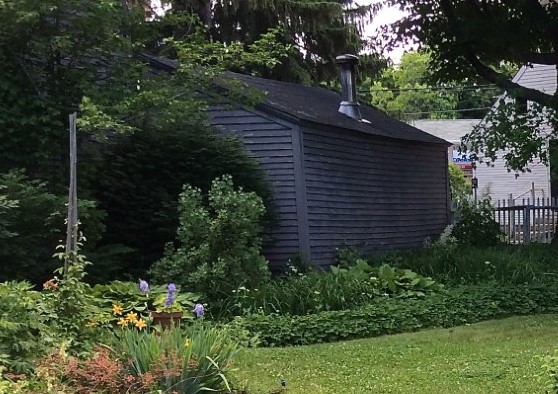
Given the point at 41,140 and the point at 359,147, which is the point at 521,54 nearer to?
the point at 359,147

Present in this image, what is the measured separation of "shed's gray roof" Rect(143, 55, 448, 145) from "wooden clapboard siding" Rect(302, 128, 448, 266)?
21 centimetres

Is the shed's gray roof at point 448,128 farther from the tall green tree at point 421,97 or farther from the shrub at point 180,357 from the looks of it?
the shrub at point 180,357

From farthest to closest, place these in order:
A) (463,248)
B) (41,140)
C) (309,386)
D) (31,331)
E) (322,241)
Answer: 1. (463,248)
2. (322,241)
3. (41,140)
4. (309,386)
5. (31,331)

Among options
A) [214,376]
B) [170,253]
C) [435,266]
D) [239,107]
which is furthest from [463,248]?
[214,376]

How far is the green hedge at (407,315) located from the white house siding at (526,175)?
35.4 feet

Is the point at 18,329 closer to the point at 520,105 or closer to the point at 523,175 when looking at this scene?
the point at 520,105

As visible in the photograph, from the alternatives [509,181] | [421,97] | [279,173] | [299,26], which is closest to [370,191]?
[279,173]

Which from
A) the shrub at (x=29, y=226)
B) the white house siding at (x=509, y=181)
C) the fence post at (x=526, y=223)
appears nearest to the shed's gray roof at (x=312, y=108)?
the fence post at (x=526, y=223)

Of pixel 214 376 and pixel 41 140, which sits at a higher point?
pixel 41 140

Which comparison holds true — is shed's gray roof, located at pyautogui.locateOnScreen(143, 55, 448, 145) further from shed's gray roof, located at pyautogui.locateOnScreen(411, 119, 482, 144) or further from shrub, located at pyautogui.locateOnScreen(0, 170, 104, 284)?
shed's gray roof, located at pyautogui.locateOnScreen(411, 119, 482, 144)

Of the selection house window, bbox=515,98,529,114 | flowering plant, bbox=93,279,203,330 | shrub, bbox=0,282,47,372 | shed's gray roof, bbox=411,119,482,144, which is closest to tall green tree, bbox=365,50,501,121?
shed's gray roof, bbox=411,119,482,144

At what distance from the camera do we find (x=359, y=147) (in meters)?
13.5

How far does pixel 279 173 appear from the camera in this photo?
38.3 feet

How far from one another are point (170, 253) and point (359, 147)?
17.9 feet
